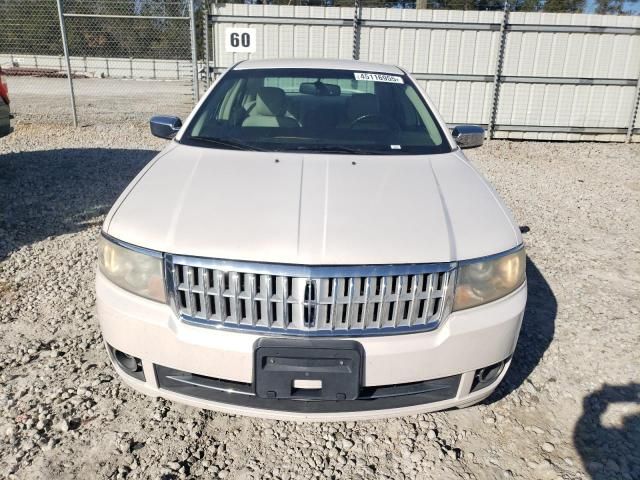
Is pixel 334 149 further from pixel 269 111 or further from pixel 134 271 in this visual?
pixel 134 271

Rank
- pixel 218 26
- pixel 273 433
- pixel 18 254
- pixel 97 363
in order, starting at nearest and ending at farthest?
pixel 273 433 → pixel 97 363 → pixel 18 254 → pixel 218 26

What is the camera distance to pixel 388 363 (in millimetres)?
1962

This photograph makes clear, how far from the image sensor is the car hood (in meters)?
1.99

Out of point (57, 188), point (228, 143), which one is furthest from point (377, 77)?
point (57, 188)

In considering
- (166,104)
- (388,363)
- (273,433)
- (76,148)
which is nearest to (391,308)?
(388,363)

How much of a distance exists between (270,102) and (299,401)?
215 centimetres

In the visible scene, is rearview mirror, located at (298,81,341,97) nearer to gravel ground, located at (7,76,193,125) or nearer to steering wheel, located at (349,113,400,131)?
steering wheel, located at (349,113,400,131)

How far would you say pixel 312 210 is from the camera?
7.20ft

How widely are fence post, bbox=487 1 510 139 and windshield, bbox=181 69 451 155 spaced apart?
284 inches

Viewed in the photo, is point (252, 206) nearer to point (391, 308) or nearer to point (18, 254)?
point (391, 308)

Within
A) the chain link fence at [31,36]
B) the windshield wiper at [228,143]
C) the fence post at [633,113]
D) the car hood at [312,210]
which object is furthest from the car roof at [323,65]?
the fence post at [633,113]

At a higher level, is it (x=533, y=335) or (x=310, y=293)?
(x=310, y=293)

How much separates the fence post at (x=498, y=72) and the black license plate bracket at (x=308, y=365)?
9534 millimetres

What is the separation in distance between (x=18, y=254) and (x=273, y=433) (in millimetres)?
3035
